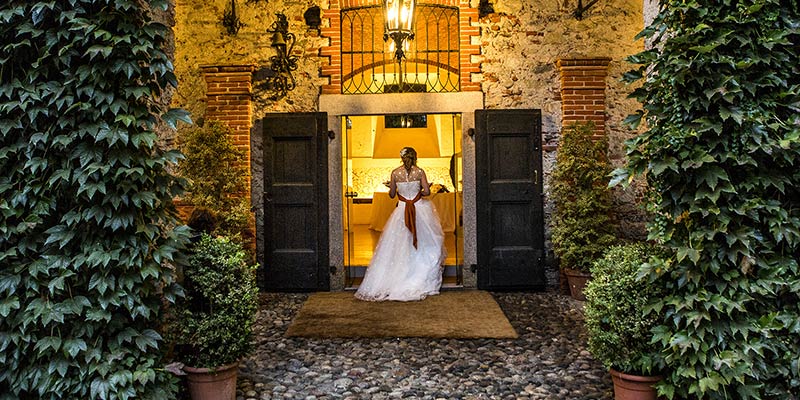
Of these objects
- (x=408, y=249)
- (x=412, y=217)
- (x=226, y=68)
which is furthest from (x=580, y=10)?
(x=226, y=68)

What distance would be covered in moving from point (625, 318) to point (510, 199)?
3.85 metres

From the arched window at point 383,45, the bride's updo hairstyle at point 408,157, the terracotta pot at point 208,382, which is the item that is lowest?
the terracotta pot at point 208,382

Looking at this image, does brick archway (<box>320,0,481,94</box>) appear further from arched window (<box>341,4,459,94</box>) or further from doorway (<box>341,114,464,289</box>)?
doorway (<box>341,114,464,289</box>)

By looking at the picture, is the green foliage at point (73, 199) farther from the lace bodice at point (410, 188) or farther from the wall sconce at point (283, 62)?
the lace bodice at point (410, 188)

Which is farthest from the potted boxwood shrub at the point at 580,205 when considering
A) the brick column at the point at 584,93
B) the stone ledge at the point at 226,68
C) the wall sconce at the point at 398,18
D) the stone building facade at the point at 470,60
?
the stone ledge at the point at 226,68

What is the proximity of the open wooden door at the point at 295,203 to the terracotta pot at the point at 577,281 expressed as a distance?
9.90 feet

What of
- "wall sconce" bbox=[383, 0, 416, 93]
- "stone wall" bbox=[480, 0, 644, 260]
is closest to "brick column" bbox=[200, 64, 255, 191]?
"wall sconce" bbox=[383, 0, 416, 93]

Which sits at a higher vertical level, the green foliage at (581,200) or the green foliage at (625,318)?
the green foliage at (581,200)

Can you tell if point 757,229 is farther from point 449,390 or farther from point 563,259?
point 563,259

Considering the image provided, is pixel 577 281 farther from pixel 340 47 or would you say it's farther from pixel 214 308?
pixel 214 308

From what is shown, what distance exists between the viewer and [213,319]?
3461 mm

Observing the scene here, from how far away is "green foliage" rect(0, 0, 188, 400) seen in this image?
296 cm

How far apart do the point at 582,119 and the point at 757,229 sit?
414 cm

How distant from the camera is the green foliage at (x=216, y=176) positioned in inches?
254
